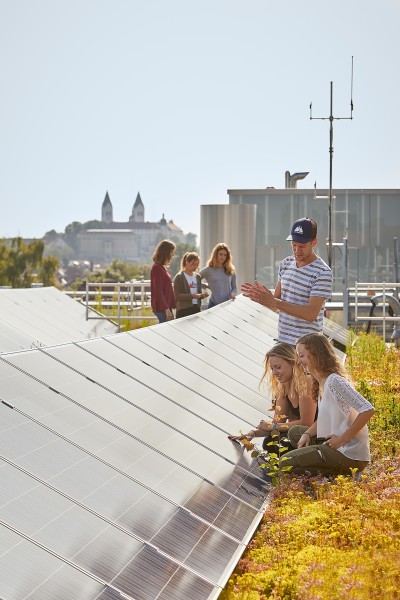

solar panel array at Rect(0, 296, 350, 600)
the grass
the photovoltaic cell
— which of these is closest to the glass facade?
solar panel array at Rect(0, 296, 350, 600)

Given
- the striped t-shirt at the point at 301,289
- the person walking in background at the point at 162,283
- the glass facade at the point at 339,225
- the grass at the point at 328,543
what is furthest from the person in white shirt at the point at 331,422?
the glass facade at the point at 339,225

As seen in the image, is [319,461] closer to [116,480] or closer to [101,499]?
[116,480]

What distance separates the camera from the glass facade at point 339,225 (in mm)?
37125

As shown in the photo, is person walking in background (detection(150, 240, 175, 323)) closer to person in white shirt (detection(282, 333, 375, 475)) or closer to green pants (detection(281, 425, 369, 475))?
person in white shirt (detection(282, 333, 375, 475))

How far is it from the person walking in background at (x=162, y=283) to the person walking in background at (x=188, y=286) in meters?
0.17


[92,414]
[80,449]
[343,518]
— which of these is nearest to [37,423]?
[80,449]

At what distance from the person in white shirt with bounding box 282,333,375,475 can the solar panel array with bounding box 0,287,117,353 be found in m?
11.0

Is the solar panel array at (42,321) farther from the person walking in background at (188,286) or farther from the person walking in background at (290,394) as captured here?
the person walking in background at (290,394)

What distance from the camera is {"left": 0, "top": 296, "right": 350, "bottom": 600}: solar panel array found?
505 cm

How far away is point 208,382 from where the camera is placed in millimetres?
10141

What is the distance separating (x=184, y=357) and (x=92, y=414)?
368 centimetres

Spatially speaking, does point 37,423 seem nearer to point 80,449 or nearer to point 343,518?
point 80,449

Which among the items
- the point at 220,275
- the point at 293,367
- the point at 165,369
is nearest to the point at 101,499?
the point at 293,367

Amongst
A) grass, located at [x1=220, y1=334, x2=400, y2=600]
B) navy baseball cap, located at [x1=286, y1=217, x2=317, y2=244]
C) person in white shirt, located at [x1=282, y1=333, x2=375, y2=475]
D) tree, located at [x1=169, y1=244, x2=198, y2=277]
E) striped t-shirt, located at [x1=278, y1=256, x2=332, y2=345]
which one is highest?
navy baseball cap, located at [x1=286, y1=217, x2=317, y2=244]
